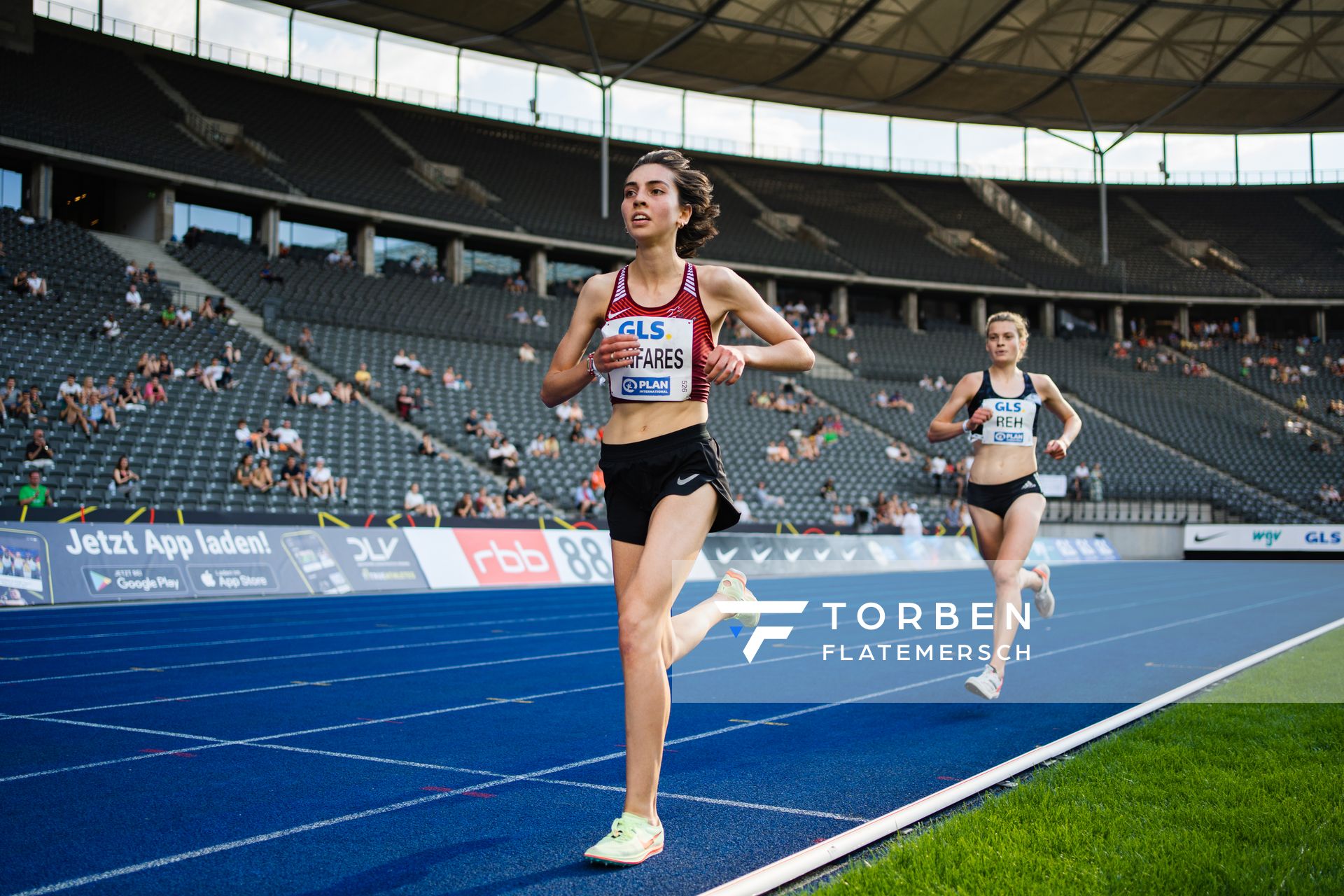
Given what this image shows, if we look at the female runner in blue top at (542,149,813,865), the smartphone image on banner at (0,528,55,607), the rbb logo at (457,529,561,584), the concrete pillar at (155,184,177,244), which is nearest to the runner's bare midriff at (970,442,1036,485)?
the female runner in blue top at (542,149,813,865)

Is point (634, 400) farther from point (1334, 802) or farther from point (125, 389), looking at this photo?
point (125, 389)

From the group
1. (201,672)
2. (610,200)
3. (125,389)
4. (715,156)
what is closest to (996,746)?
(201,672)

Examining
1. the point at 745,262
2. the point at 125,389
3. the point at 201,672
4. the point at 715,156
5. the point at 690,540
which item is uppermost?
the point at 715,156

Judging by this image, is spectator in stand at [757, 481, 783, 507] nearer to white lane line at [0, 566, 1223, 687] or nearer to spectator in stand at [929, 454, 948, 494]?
spectator in stand at [929, 454, 948, 494]

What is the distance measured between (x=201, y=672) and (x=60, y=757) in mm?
2978

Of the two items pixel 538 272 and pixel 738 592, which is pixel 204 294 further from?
pixel 738 592

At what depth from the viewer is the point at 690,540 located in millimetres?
3793

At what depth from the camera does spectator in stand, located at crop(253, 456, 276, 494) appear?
60.6 feet

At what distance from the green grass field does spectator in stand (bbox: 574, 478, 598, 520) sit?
16.8m

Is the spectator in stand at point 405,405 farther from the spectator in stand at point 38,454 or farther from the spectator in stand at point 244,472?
the spectator in stand at point 38,454

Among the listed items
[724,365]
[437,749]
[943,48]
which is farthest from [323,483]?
[943,48]

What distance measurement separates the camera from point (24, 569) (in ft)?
42.1

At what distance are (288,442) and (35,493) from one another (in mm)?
5265

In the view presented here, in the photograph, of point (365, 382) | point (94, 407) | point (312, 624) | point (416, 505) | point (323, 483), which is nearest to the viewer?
point (312, 624)
